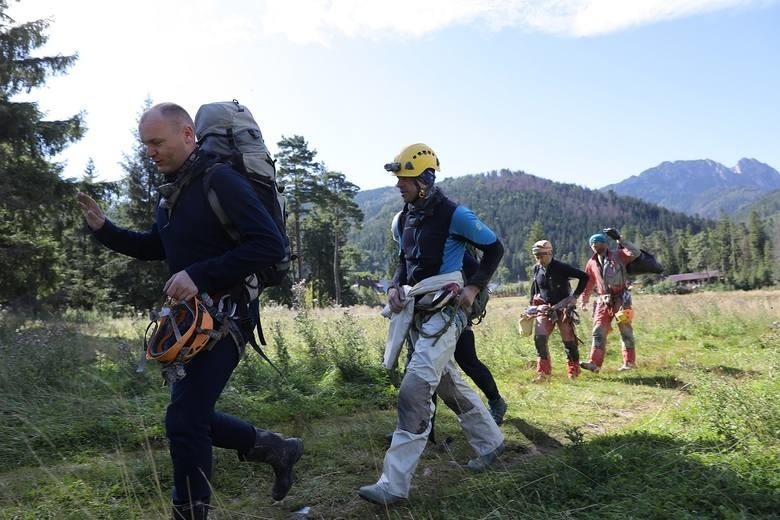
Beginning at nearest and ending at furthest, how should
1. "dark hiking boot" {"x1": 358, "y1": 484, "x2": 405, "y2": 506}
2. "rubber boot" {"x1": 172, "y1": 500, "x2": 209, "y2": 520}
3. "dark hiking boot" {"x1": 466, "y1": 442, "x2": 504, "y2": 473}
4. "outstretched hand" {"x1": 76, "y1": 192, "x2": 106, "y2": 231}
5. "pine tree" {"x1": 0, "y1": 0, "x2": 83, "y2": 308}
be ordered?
→ "rubber boot" {"x1": 172, "y1": 500, "x2": 209, "y2": 520} → "dark hiking boot" {"x1": 358, "y1": 484, "x2": 405, "y2": 506} → "outstretched hand" {"x1": 76, "y1": 192, "x2": 106, "y2": 231} → "dark hiking boot" {"x1": 466, "y1": 442, "x2": 504, "y2": 473} → "pine tree" {"x1": 0, "y1": 0, "x2": 83, "y2": 308}

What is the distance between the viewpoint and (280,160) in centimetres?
4634

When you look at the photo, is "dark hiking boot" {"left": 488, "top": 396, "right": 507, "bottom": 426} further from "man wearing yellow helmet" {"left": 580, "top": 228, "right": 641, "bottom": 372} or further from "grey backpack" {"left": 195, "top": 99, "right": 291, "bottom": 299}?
"man wearing yellow helmet" {"left": 580, "top": 228, "right": 641, "bottom": 372}

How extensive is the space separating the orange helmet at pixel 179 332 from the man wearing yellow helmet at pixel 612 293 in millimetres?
7144

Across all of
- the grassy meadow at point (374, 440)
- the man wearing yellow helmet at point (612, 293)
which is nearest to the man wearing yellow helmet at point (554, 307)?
the grassy meadow at point (374, 440)

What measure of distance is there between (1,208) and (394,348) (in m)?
12.8

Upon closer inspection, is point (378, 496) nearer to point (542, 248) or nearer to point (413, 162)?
point (413, 162)

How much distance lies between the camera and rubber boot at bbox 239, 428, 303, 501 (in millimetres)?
3721

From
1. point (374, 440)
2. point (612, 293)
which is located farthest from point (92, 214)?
point (612, 293)

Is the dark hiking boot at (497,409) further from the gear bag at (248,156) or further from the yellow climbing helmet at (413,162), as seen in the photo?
the gear bag at (248,156)

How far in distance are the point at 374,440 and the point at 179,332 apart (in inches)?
112

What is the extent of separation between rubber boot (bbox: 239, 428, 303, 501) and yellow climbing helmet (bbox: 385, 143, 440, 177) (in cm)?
218

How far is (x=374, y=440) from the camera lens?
5.23 m

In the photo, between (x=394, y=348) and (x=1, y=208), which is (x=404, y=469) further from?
(x=1, y=208)

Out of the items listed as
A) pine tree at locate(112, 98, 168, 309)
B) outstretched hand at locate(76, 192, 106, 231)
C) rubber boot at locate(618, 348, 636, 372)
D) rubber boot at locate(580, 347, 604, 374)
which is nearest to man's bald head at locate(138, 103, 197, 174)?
outstretched hand at locate(76, 192, 106, 231)
